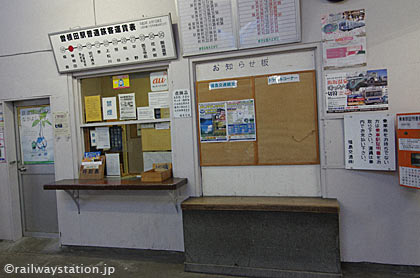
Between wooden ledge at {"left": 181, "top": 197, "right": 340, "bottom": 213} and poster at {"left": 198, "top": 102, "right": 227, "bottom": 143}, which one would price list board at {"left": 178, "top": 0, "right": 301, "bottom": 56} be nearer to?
poster at {"left": 198, "top": 102, "right": 227, "bottom": 143}

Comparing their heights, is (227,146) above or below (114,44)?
below

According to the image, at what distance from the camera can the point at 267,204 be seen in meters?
2.62

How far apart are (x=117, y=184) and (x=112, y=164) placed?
595 millimetres

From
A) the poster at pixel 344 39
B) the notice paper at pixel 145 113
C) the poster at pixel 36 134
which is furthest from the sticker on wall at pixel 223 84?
the poster at pixel 36 134

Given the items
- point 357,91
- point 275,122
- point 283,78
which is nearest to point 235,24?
point 283,78

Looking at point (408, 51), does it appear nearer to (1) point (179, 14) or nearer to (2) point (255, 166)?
(2) point (255, 166)

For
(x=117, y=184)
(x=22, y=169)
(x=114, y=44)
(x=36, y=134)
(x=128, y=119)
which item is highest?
(x=114, y=44)

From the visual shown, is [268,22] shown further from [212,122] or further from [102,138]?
[102,138]

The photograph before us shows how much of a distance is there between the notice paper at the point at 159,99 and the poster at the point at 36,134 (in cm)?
162

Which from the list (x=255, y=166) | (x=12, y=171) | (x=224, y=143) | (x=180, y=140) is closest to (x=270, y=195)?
(x=255, y=166)

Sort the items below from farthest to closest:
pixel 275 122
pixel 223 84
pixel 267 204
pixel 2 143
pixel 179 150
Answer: pixel 2 143
pixel 179 150
pixel 223 84
pixel 275 122
pixel 267 204

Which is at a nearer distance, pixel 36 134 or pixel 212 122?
pixel 212 122

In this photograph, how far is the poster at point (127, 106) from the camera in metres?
3.37

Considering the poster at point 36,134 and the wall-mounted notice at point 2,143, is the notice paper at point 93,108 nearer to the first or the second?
the poster at point 36,134
